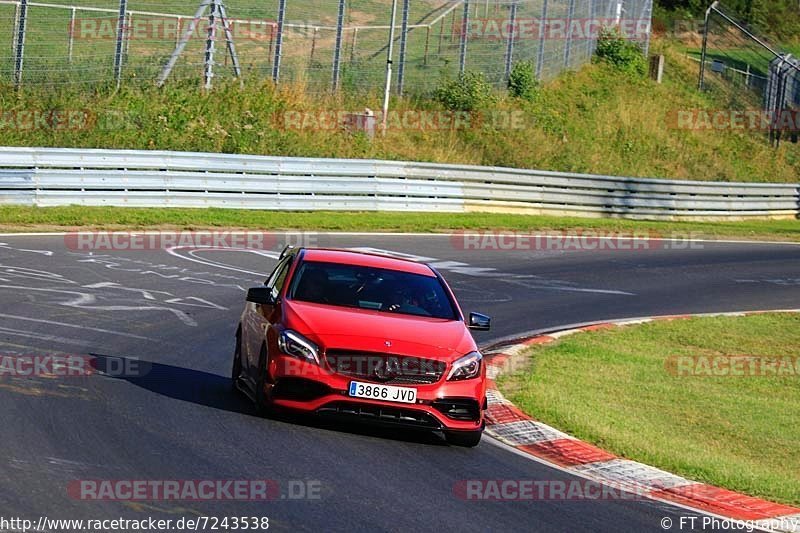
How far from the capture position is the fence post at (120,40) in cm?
2936

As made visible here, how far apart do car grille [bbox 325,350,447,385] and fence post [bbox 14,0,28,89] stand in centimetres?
2044

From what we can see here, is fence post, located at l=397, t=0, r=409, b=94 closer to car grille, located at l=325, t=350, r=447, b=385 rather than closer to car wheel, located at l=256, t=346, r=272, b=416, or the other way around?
car wheel, located at l=256, t=346, r=272, b=416

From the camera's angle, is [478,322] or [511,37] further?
[511,37]

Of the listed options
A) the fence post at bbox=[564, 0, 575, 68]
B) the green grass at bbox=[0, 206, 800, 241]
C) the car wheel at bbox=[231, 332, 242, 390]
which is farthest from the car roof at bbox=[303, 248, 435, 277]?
the fence post at bbox=[564, 0, 575, 68]

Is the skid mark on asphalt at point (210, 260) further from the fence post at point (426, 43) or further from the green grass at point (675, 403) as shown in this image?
the fence post at point (426, 43)

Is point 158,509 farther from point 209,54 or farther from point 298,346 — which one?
point 209,54

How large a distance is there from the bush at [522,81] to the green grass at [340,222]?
9704 mm

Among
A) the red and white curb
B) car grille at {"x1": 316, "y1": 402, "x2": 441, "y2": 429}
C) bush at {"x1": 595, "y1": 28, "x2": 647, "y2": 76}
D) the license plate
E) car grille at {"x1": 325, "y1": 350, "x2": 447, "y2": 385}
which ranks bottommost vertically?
the red and white curb

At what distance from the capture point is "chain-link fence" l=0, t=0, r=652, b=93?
3016 cm

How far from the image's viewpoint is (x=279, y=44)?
33094 millimetres


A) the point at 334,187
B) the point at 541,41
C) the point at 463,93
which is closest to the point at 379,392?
the point at 334,187

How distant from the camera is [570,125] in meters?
43.2

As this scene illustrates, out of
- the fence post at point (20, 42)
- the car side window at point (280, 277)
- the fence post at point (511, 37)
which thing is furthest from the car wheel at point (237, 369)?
the fence post at point (511, 37)

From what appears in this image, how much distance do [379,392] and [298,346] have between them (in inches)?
30.1
